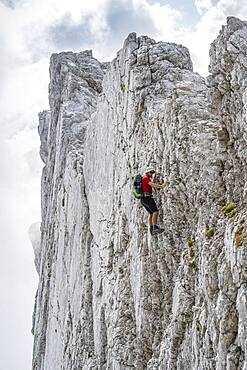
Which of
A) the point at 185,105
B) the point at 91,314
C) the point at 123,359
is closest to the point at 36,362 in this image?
the point at 91,314

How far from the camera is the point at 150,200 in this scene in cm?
2280

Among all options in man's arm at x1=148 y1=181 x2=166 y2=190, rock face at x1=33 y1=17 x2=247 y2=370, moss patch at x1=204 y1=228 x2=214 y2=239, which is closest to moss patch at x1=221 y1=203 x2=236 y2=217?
rock face at x1=33 y1=17 x2=247 y2=370

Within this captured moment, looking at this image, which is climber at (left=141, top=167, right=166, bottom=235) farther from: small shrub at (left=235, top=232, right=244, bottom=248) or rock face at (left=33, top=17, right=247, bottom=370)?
small shrub at (left=235, top=232, right=244, bottom=248)

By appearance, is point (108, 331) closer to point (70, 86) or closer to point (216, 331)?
point (216, 331)

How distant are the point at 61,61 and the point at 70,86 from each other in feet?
13.2

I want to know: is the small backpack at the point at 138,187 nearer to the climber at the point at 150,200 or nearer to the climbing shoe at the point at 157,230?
the climber at the point at 150,200

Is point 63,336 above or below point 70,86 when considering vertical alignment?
below

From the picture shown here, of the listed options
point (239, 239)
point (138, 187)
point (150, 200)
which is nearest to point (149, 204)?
point (150, 200)

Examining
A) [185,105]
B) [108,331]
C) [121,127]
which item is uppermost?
[121,127]

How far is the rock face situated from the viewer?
16.5 metres

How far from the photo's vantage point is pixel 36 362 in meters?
48.3

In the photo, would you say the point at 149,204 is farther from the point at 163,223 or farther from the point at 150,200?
the point at 163,223

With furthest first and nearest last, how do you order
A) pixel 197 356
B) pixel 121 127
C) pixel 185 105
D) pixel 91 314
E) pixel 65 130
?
pixel 65 130
pixel 91 314
pixel 121 127
pixel 185 105
pixel 197 356

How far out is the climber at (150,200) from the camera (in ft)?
73.2
